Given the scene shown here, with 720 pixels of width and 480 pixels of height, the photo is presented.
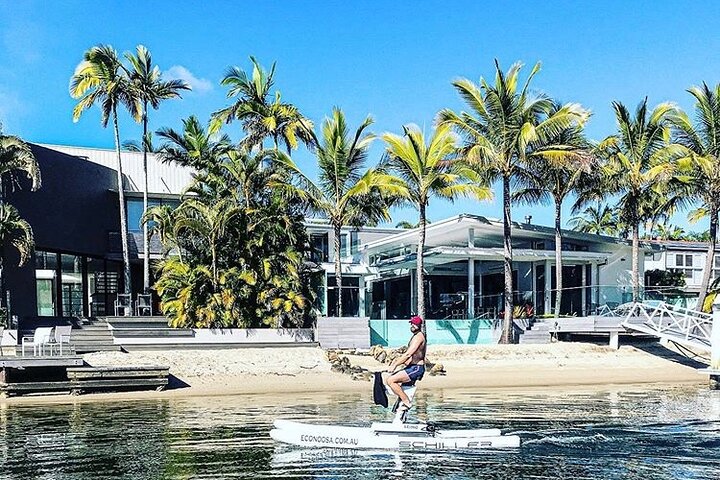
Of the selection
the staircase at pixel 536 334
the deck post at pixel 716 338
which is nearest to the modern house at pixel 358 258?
the staircase at pixel 536 334

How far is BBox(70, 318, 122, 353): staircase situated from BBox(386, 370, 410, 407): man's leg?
620 inches

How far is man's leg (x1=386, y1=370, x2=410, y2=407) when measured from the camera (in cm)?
1380

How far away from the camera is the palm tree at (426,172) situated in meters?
30.2

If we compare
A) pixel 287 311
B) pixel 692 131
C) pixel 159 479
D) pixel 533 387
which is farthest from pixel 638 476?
pixel 692 131

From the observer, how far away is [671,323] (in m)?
28.9

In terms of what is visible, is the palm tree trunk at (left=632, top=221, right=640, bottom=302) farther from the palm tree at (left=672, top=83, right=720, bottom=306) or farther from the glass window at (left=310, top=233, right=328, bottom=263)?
the glass window at (left=310, top=233, right=328, bottom=263)

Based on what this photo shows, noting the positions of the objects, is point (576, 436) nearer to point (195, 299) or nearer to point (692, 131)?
point (195, 299)

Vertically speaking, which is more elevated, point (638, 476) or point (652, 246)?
point (652, 246)

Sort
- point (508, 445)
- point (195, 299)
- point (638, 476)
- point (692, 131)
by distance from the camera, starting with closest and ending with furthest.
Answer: point (638, 476)
point (508, 445)
point (195, 299)
point (692, 131)

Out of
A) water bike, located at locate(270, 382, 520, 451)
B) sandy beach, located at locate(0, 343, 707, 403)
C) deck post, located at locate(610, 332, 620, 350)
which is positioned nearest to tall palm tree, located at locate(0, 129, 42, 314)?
sandy beach, located at locate(0, 343, 707, 403)

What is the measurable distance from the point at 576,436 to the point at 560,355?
15879mm

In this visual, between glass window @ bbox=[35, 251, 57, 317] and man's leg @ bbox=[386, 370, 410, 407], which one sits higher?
glass window @ bbox=[35, 251, 57, 317]

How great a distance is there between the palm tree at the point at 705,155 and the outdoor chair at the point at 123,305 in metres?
23.0

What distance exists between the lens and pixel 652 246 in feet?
128
